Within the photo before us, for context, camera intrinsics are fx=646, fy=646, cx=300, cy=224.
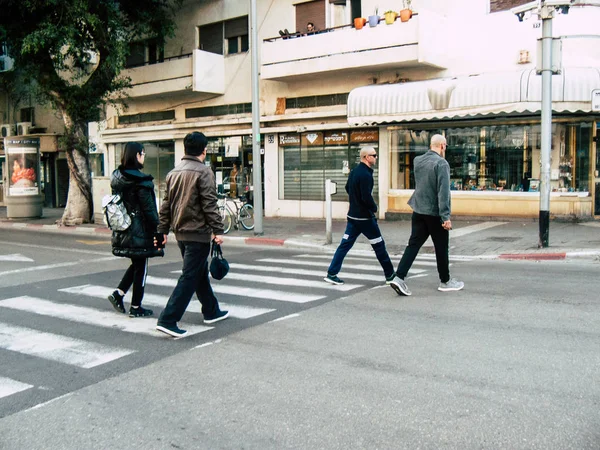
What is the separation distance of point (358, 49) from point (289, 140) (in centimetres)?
432

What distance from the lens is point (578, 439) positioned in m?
3.73

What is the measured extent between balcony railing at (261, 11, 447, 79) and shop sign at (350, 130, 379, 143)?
1935mm

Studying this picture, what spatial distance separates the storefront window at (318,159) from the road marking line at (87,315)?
12.6 metres

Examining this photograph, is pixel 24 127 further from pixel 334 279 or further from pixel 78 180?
pixel 334 279

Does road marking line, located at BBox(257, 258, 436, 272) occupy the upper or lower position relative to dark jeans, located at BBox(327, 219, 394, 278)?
lower

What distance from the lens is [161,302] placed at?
799 cm

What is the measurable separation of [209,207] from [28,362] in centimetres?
207

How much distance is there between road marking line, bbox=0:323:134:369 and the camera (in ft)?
18.3

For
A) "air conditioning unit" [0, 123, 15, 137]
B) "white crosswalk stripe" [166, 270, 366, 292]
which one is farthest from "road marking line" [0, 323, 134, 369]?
"air conditioning unit" [0, 123, 15, 137]

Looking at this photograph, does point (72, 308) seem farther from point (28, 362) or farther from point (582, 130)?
point (582, 130)

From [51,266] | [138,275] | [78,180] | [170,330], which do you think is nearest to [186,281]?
[170,330]

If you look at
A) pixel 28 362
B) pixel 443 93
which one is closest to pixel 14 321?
pixel 28 362

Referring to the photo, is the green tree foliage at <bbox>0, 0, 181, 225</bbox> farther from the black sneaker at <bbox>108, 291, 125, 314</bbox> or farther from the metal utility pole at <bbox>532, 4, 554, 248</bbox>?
the black sneaker at <bbox>108, 291, 125, 314</bbox>

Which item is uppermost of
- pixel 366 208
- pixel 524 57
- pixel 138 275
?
pixel 524 57
